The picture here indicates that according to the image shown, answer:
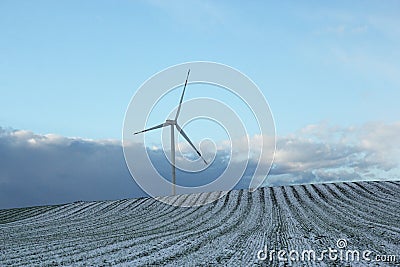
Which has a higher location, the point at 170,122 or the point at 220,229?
the point at 170,122

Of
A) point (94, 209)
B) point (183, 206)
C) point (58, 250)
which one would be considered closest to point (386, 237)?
point (58, 250)

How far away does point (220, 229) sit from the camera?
25672 millimetres

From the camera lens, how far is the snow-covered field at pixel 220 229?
56.4ft

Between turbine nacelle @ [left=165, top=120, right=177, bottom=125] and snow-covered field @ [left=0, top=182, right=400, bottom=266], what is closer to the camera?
snow-covered field @ [left=0, top=182, right=400, bottom=266]

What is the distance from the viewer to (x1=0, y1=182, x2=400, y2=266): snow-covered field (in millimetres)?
17203

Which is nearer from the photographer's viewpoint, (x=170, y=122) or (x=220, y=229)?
(x=220, y=229)

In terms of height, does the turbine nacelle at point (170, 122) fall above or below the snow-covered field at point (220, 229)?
above

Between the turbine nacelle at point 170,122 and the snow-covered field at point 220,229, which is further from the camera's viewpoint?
the turbine nacelle at point 170,122

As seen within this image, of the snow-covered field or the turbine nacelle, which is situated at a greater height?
the turbine nacelle

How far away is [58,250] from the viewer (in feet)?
66.7

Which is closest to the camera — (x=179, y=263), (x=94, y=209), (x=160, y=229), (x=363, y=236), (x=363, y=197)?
(x=179, y=263)

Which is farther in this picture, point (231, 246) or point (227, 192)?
point (227, 192)

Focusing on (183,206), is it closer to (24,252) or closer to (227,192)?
(227,192)

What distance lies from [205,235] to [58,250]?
708 centimetres
